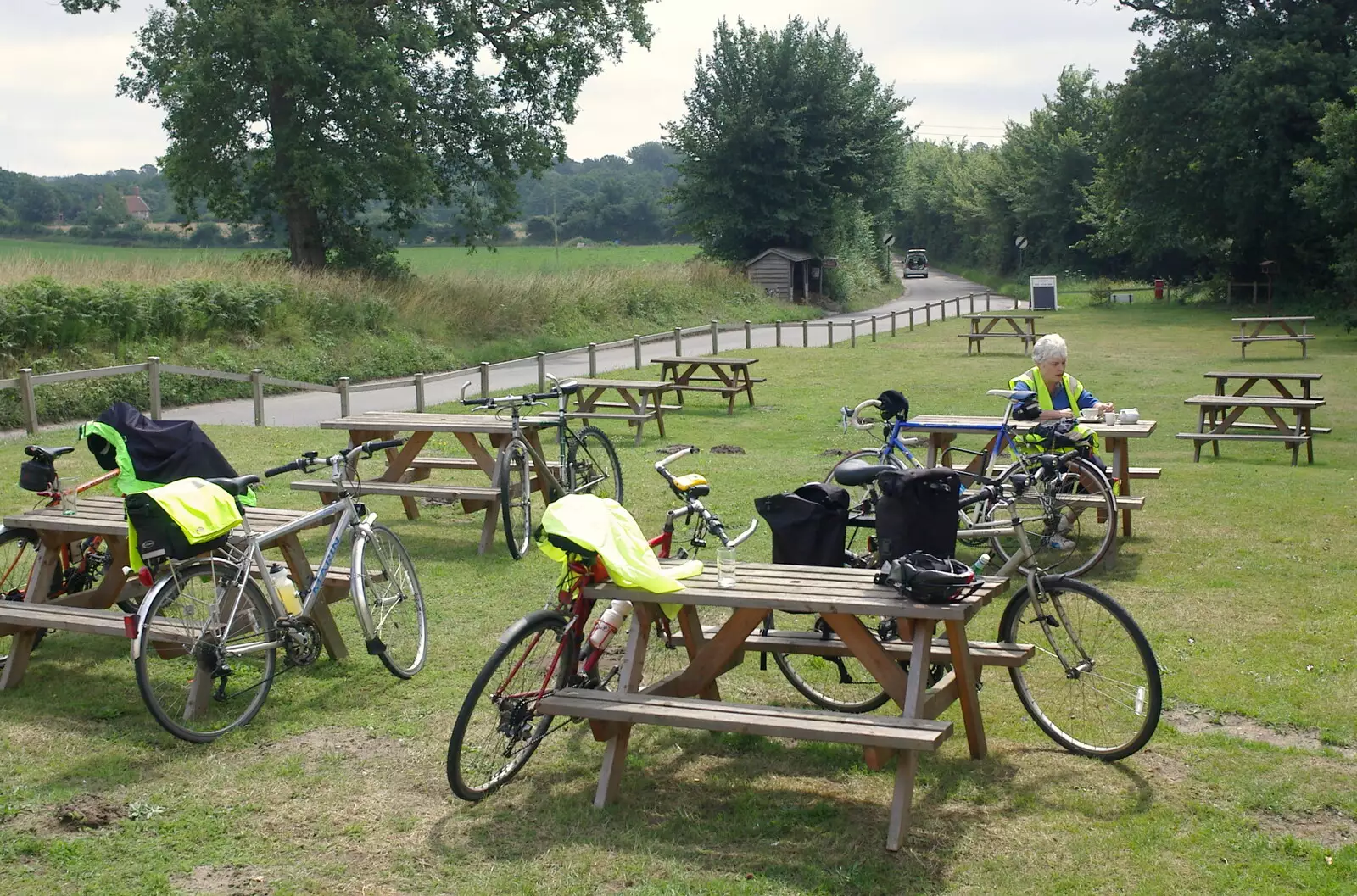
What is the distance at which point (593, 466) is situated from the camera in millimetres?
10070

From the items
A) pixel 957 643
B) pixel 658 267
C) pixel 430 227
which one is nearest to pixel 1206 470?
pixel 957 643

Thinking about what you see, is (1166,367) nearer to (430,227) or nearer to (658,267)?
(658,267)

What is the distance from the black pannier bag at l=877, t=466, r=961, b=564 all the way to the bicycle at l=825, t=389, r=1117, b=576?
857mm

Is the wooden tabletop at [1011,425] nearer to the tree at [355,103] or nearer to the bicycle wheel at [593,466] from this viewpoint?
the bicycle wheel at [593,466]

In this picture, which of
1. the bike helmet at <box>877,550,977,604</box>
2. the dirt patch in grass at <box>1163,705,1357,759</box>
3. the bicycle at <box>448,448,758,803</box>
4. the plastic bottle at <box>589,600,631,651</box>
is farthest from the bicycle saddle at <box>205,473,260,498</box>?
the dirt patch in grass at <box>1163,705,1357,759</box>

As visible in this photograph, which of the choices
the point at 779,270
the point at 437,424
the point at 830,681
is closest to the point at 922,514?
the point at 830,681

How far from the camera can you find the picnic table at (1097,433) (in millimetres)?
8656

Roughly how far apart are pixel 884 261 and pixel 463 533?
58.0 meters

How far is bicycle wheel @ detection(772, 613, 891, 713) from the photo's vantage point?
18.8ft

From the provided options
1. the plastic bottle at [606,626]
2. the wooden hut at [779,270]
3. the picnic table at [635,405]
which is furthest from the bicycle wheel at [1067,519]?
the wooden hut at [779,270]

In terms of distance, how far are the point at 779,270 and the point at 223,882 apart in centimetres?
4372

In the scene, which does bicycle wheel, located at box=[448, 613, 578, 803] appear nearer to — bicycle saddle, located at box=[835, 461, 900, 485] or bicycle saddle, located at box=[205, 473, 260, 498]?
bicycle saddle, located at box=[835, 461, 900, 485]

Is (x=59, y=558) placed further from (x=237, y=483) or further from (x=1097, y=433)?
(x=1097, y=433)

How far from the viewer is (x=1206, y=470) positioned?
12.3 meters
